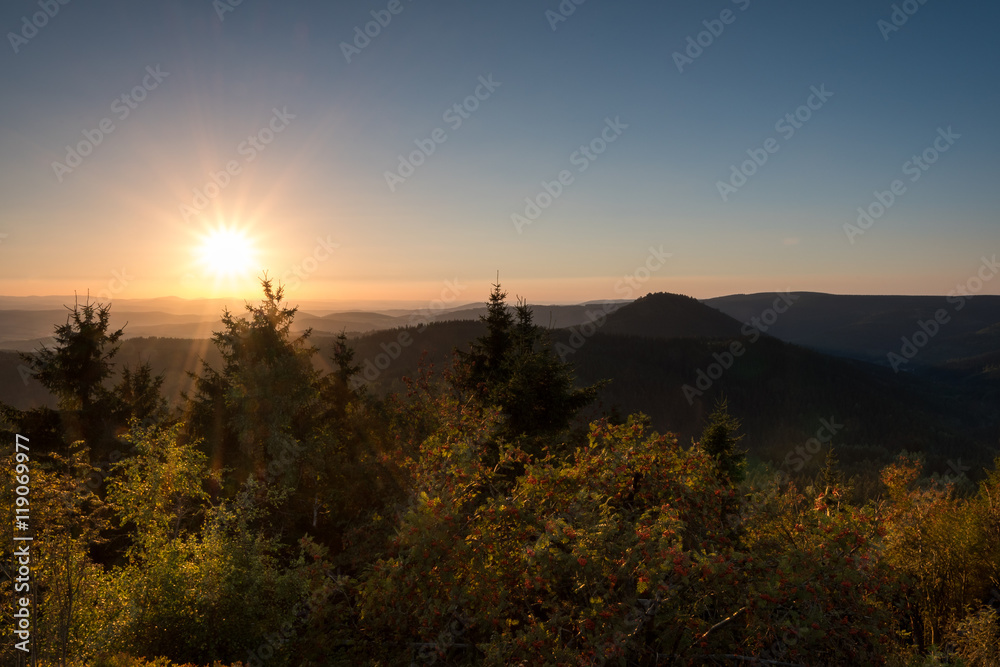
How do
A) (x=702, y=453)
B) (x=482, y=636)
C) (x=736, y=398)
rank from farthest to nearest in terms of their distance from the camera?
1. (x=736, y=398)
2. (x=702, y=453)
3. (x=482, y=636)

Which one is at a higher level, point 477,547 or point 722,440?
point 477,547

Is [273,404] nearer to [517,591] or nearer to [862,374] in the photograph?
[517,591]

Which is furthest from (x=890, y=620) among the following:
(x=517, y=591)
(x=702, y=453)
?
(x=517, y=591)

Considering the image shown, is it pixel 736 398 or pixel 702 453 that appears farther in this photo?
pixel 736 398

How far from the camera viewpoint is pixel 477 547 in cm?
784

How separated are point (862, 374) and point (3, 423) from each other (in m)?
224

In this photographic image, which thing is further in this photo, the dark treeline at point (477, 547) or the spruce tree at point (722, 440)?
the spruce tree at point (722, 440)

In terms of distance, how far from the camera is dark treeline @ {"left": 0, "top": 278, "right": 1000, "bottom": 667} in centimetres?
621

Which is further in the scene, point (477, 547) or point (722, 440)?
point (722, 440)

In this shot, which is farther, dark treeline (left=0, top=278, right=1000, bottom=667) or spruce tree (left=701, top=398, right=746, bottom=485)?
spruce tree (left=701, top=398, right=746, bottom=485)

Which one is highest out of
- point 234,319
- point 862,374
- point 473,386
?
point 234,319

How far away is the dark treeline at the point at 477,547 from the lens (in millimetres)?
6215

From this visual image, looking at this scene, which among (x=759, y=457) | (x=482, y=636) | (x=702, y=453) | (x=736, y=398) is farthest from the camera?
(x=736, y=398)

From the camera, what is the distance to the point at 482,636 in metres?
8.10
